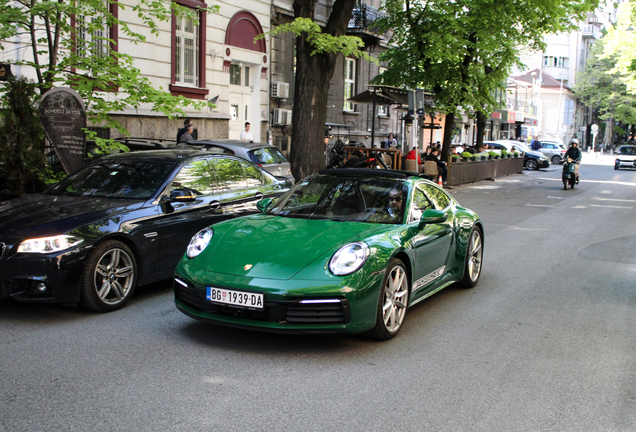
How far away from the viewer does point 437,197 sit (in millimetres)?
6992

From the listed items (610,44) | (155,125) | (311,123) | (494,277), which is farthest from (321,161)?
(610,44)

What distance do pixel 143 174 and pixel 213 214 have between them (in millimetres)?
915

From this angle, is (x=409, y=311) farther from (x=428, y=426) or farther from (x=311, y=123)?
(x=311, y=123)

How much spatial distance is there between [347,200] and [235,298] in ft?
5.84

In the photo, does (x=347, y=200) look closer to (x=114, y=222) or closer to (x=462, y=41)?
(x=114, y=222)

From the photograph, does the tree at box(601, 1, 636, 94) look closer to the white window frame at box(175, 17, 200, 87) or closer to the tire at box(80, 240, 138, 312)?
the white window frame at box(175, 17, 200, 87)

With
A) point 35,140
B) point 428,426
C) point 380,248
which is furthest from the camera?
point 35,140

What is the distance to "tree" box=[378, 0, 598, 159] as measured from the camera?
75.0 feet

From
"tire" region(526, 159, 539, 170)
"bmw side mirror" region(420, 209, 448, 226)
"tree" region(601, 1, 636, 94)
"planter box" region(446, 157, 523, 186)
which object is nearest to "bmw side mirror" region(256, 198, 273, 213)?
"bmw side mirror" region(420, 209, 448, 226)

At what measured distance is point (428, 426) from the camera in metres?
A: 3.73

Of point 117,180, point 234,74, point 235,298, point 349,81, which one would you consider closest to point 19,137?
point 117,180

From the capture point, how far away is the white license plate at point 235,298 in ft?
15.8

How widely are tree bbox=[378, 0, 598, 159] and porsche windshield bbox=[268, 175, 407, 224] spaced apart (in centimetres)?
1767

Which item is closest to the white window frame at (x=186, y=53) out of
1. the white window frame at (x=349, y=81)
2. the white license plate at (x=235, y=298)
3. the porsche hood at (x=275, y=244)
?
the white window frame at (x=349, y=81)
